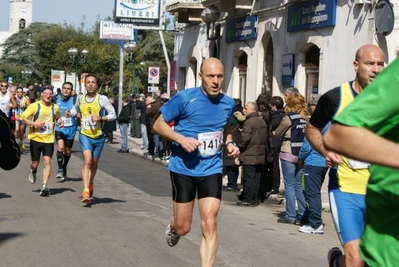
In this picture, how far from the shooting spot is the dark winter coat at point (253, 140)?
14266 millimetres

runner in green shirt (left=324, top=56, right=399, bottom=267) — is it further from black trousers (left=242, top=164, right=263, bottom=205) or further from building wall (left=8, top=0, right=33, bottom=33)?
building wall (left=8, top=0, right=33, bottom=33)

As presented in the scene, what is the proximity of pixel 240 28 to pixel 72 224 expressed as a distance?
19.1m

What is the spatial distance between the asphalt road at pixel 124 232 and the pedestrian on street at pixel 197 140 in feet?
2.85

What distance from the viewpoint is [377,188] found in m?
3.17

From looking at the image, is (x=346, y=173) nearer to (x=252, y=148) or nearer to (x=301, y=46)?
(x=252, y=148)

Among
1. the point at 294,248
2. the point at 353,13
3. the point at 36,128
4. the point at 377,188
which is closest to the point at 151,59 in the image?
the point at 353,13

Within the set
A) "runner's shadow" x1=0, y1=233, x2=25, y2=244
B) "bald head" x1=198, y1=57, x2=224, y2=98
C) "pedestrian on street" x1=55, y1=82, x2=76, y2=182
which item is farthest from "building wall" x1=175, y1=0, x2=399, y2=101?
"bald head" x1=198, y1=57, x2=224, y2=98

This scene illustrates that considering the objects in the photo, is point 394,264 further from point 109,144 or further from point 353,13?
point 109,144

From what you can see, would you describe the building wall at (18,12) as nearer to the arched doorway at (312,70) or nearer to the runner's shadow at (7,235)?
the arched doorway at (312,70)

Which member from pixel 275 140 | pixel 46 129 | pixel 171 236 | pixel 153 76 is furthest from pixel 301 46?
pixel 171 236

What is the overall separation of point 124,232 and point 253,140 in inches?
187

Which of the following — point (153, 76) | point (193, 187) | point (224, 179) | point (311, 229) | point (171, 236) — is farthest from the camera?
point (153, 76)

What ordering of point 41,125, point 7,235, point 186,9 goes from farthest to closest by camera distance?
point 186,9 → point 41,125 → point 7,235

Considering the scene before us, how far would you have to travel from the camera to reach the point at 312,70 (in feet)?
75.2
